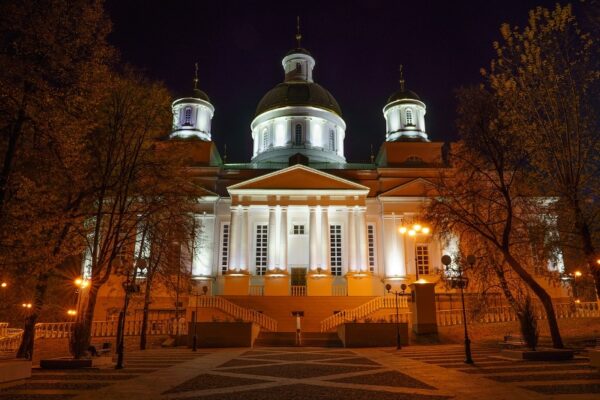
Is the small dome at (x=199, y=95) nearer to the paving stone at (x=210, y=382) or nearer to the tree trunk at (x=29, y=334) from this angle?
the tree trunk at (x=29, y=334)

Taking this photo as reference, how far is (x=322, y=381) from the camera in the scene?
30.7 feet

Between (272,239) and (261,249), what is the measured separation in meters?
2.22

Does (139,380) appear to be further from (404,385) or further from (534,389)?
(534,389)

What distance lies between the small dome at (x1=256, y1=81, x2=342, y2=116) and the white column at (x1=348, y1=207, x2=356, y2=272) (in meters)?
14.2

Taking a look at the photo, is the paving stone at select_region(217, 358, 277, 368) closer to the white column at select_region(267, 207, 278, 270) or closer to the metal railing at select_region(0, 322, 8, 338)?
the metal railing at select_region(0, 322, 8, 338)

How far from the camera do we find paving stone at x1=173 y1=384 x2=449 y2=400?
750cm

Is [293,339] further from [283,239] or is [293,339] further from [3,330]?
[3,330]

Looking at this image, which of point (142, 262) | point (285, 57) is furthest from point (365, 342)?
point (285, 57)

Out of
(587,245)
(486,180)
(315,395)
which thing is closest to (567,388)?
(315,395)

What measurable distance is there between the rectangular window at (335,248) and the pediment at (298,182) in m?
3.52

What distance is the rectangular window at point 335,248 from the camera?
1374 inches

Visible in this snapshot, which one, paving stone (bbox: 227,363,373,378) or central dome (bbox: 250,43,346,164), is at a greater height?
central dome (bbox: 250,43,346,164)

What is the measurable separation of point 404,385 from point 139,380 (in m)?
5.45

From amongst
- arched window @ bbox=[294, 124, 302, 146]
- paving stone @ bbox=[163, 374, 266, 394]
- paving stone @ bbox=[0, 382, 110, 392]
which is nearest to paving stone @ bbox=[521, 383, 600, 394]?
paving stone @ bbox=[163, 374, 266, 394]
